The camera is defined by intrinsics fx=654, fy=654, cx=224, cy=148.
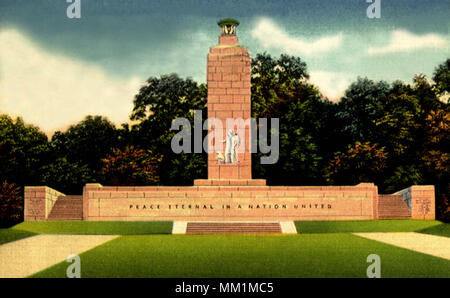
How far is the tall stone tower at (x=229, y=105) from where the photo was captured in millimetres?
39938

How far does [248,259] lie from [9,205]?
19.9m

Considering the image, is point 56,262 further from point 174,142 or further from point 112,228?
point 174,142

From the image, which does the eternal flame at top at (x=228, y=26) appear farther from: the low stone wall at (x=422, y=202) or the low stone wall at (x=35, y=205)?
the low stone wall at (x=35, y=205)

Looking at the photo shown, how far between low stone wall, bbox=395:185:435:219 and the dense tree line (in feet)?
6.27

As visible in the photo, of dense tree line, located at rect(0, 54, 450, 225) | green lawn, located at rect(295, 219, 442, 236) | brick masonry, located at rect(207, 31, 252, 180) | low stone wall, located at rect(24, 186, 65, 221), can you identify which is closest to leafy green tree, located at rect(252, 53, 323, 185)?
dense tree line, located at rect(0, 54, 450, 225)

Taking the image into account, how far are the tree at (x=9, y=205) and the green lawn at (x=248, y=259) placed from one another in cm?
1120

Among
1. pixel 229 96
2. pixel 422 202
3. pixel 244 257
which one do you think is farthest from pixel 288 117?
pixel 244 257

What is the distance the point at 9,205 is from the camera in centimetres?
3566

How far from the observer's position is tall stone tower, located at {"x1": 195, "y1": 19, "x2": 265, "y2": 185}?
39938 mm

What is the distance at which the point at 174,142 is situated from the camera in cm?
5091

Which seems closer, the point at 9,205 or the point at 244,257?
the point at 244,257

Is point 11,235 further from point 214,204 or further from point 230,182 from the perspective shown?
point 230,182

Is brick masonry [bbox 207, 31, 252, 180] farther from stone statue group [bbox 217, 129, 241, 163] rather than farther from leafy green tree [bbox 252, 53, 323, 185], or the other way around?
leafy green tree [bbox 252, 53, 323, 185]

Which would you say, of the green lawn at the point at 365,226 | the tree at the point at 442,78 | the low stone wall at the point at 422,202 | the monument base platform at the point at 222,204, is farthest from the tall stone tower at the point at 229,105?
the tree at the point at 442,78
